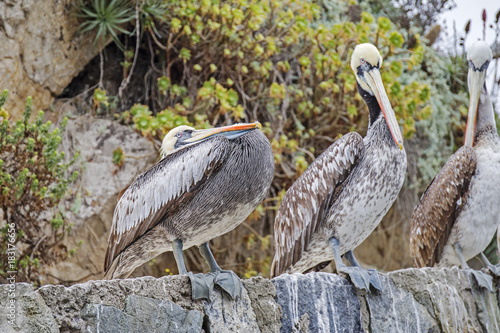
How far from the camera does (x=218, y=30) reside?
22.0 feet

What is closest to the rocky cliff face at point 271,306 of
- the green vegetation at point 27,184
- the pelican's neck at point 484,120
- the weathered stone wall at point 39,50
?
the pelican's neck at point 484,120

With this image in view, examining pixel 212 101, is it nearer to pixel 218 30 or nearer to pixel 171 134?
pixel 218 30

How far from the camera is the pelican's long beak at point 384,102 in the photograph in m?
4.23

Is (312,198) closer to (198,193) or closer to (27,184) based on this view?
(198,193)

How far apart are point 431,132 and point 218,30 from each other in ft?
9.97

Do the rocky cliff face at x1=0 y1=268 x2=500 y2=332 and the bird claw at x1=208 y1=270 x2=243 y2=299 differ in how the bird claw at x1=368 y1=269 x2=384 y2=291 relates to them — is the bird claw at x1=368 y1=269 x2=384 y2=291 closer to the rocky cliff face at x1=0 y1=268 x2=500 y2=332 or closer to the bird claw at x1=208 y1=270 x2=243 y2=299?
the rocky cliff face at x1=0 y1=268 x2=500 y2=332

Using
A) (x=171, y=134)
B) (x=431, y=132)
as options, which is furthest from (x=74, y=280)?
(x=431, y=132)

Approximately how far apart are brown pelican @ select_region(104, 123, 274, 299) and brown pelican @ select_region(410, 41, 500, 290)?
179cm

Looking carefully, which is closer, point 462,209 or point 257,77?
point 462,209

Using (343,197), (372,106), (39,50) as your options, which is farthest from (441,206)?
(39,50)

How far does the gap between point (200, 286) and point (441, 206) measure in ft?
7.90

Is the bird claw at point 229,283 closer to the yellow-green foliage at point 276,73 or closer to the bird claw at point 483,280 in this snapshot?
the bird claw at point 483,280

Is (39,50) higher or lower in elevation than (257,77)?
higher

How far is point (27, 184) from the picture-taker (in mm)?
5102
